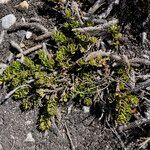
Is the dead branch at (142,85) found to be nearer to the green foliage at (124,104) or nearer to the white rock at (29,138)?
the green foliage at (124,104)

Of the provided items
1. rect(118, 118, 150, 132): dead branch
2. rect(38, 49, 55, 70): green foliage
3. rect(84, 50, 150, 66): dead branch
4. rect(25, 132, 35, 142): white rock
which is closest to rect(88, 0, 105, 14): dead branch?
rect(84, 50, 150, 66): dead branch

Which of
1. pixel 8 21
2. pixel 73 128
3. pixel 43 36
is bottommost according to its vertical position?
pixel 73 128

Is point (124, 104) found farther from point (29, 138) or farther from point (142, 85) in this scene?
point (29, 138)

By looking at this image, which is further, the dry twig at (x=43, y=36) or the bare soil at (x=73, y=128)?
the dry twig at (x=43, y=36)

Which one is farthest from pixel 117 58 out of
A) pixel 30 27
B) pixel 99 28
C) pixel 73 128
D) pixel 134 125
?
pixel 30 27

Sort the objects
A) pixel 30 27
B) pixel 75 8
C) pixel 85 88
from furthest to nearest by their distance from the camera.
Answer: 1. pixel 30 27
2. pixel 75 8
3. pixel 85 88

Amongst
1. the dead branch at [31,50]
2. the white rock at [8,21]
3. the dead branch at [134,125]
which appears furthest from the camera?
the white rock at [8,21]

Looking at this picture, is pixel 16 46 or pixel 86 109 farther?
pixel 16 46

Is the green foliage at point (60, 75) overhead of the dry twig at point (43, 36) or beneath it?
beneath

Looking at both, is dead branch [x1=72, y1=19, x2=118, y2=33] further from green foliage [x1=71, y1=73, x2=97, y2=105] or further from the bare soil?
green foliage [x1=71, y1=73, x2=97, y2=105]

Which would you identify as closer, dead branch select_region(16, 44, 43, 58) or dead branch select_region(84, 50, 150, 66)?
dead branch select_region(84, 50, 150, 66)

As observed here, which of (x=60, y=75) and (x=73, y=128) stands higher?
(x=60, y=75)

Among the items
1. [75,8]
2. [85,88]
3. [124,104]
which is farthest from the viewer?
[75,8]

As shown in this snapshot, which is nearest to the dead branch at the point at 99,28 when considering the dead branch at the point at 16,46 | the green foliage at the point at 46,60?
the green foliage at the point at 46,60
